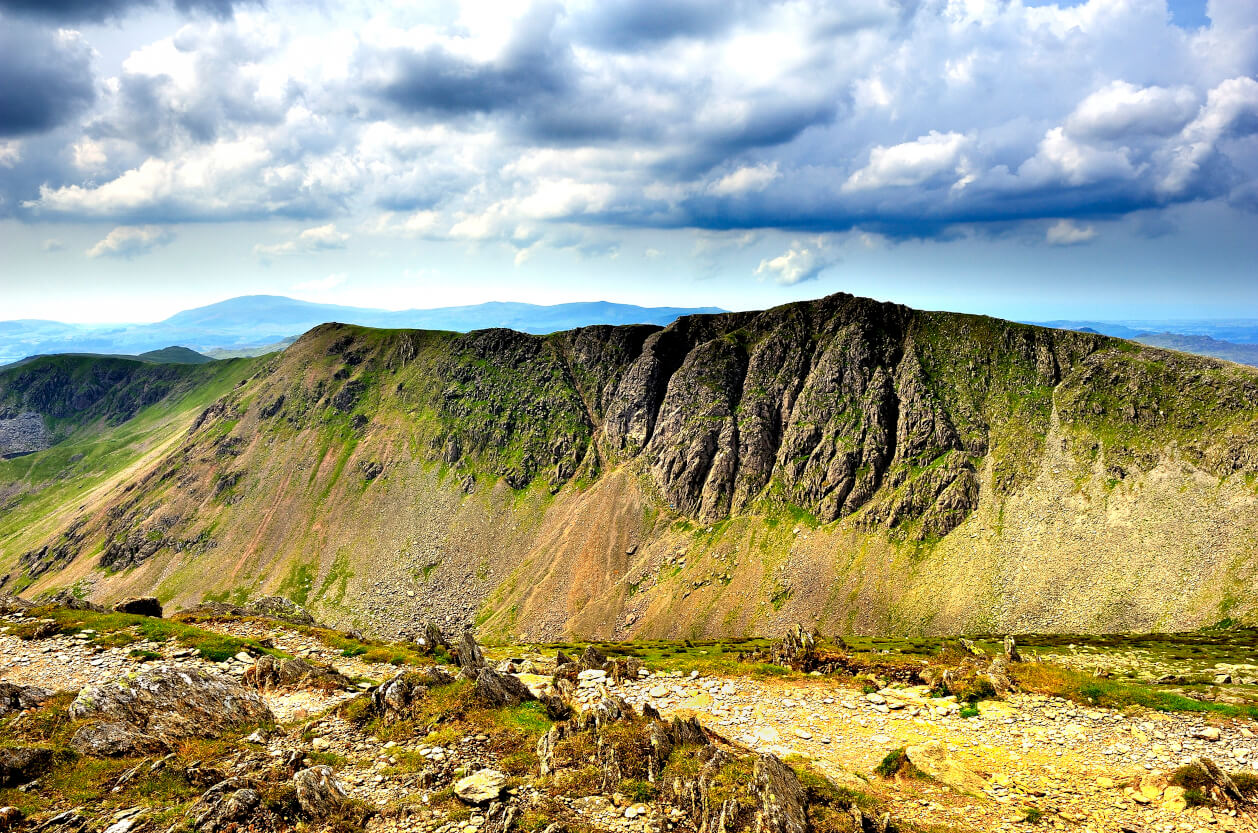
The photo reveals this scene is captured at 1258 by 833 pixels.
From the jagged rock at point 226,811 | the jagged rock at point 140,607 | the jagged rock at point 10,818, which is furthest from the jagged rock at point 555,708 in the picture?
the jagged rock at point 140,607

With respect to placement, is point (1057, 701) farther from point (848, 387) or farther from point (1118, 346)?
point (1118, 346)

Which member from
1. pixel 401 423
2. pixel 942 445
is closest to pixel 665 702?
pixel 942 445

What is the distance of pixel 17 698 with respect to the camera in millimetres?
25953

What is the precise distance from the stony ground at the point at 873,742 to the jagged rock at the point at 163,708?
265cm

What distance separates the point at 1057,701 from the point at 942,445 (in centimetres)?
11839

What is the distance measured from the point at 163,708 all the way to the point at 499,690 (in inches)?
605

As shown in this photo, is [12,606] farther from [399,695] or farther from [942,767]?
[942,767]

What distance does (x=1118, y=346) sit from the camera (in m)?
135

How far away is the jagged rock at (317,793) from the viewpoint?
1839 cm

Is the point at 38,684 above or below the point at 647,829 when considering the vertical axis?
below

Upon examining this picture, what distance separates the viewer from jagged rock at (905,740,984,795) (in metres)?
24.4

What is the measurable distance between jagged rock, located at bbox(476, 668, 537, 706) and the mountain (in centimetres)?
10176

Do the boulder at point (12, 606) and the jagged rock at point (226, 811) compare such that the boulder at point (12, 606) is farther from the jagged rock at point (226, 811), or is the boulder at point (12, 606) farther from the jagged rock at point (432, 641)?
the jagged rock at point (226, 811)

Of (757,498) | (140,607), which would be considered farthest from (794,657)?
(757,498)
